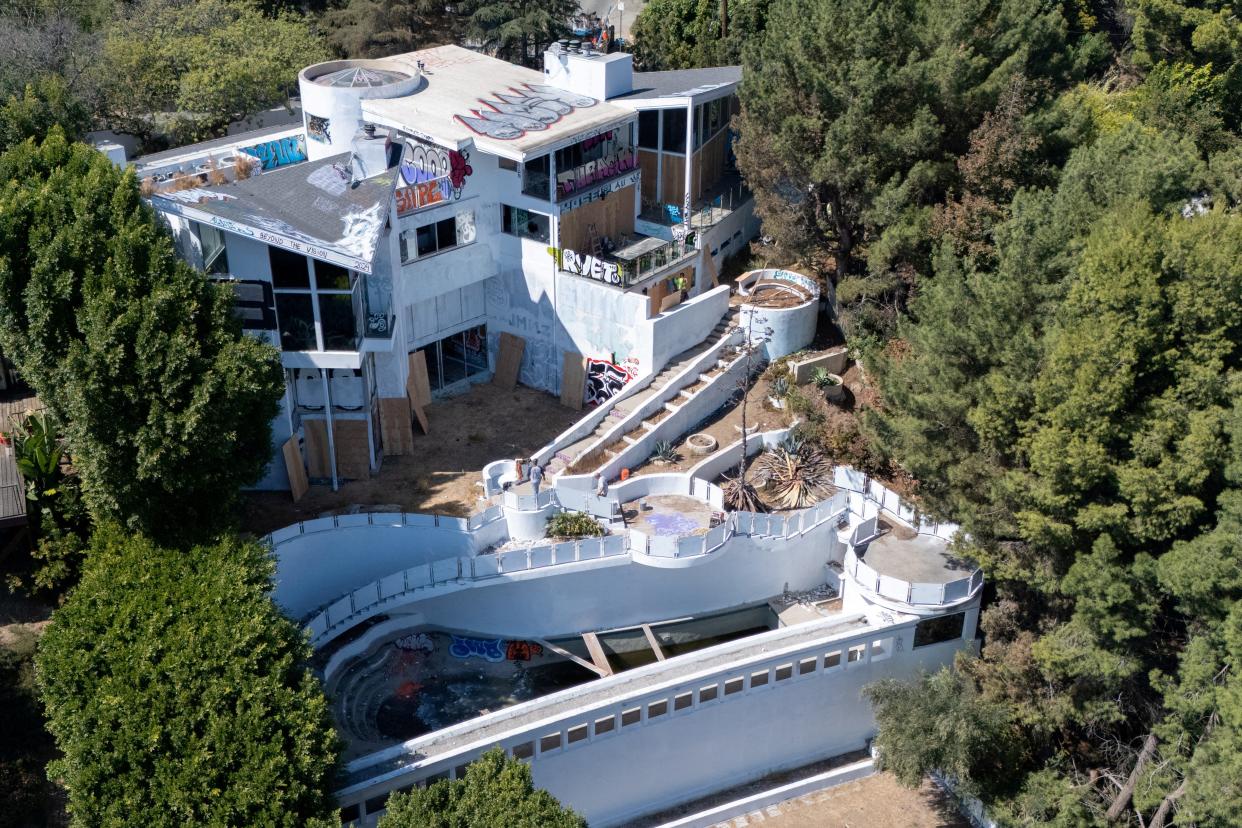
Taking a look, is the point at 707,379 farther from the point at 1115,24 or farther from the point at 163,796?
the point at 1115,24

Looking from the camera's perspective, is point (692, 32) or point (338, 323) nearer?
point (338, 323)

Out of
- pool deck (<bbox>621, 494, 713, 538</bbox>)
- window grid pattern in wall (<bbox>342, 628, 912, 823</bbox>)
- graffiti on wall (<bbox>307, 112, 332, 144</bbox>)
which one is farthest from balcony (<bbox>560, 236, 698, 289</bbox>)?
window grid pattern in wall (<bbox>342, 628, 912, 823</bbox>)

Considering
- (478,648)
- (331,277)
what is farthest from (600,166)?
(478,648)

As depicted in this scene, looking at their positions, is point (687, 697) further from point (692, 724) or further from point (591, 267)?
point (591, 267)

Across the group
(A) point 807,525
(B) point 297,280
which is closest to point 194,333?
(B) point 297,280

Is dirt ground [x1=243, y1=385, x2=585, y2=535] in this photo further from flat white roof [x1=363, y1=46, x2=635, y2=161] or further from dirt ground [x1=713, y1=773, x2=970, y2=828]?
dirt ground [x1=713, y1=773, x2=970, y2=828]

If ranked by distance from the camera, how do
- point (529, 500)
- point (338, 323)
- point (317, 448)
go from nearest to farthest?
point (529, 500) → point (338, 323) → point (317, 448)
